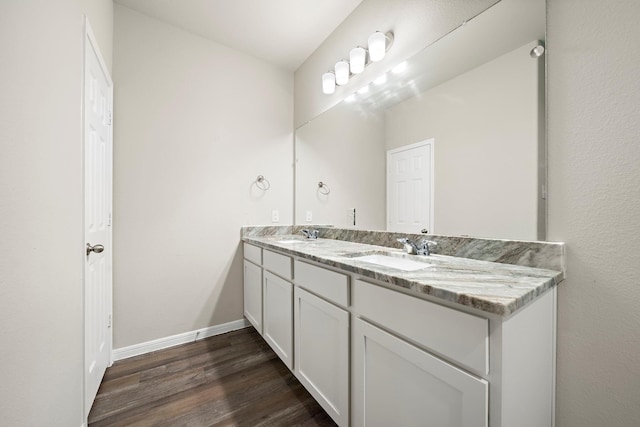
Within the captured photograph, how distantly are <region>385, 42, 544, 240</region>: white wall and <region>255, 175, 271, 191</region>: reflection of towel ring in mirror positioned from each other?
143 centimetres

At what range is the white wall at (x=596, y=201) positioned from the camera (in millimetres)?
A: 773

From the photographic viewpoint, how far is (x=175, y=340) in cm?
199

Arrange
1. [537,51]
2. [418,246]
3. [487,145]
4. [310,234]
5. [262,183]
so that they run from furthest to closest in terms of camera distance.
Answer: [262,183], [310,234], [418,246], [487,145], [537,51]

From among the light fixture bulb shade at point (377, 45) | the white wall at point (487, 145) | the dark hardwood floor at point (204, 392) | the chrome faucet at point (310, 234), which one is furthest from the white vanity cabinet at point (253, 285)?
the light fixture bulb shade at point (377, 45)

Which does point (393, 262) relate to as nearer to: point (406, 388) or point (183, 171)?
point (406, 388)

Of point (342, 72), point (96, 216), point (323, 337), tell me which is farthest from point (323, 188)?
point (96, 216)

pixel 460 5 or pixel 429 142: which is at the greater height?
pixel 460 5

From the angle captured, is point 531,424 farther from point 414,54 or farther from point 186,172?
point 186,172

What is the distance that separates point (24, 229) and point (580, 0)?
1912mm

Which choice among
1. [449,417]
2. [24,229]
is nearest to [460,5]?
[449,417]

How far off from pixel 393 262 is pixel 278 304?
0.82 meters

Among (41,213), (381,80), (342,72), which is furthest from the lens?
(342,72)

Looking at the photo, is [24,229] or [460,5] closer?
[24,229]

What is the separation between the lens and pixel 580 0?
0.86 metres
